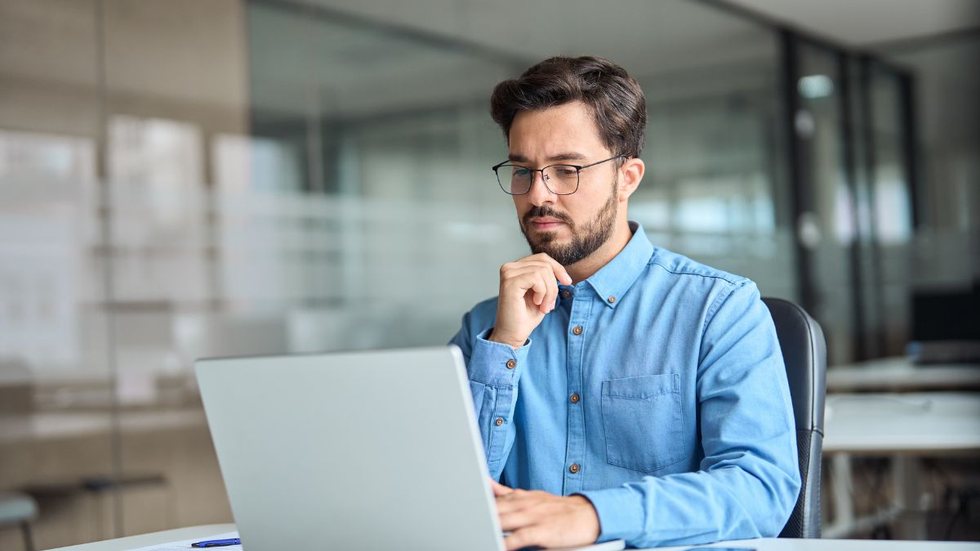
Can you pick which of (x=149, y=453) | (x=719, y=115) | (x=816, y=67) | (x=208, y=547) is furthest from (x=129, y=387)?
(x=816, y=67)

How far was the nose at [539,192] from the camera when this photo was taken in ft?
5.50

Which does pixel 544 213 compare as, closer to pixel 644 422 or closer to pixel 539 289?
pixel 539 289

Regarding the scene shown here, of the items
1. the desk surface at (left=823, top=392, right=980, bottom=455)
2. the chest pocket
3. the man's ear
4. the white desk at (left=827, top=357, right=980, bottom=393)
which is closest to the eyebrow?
the man's ear

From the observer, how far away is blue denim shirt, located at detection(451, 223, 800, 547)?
148cm

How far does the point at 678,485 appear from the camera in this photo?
4.48ft

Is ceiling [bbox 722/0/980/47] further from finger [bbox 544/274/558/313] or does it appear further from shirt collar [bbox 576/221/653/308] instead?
finger [bbox 544/274/558/313]

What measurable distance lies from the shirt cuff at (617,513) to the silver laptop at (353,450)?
0.79ft

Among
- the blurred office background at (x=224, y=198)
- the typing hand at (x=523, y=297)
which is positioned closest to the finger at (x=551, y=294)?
the typing hand at (x=523, y=297)

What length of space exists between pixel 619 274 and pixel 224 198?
7.61ft

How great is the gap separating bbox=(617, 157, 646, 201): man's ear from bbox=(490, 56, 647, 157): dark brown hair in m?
0.02

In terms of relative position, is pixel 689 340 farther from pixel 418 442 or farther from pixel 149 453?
pixel 149 453

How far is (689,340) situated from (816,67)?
22.0 ft

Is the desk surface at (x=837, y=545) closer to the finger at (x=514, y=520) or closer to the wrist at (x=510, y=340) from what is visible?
the finger at (x=514, y=520)

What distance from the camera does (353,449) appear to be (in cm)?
111
